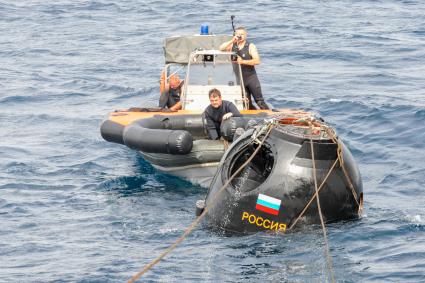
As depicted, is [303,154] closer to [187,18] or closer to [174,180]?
[174,180]

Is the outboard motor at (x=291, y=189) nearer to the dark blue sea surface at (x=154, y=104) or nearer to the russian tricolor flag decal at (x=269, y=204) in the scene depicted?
the russian tricolor flag decal at (x=269, y=204)

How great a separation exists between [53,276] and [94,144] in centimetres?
718

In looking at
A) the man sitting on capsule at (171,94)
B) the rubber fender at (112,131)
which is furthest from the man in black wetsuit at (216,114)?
the man sitting on capsule at (171,94)

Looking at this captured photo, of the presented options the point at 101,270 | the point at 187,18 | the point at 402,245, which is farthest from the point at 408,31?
the point at 101,270

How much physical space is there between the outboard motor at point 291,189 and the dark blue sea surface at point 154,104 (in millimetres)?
210

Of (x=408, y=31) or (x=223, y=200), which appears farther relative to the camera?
(x=408, y=31)

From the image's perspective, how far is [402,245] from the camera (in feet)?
35.7

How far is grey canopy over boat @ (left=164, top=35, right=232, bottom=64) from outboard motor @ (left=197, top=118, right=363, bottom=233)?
660cm

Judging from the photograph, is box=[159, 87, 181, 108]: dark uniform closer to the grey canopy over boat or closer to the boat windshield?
the boat windshield

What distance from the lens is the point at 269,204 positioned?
423 inches

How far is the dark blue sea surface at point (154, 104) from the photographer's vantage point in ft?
34.5

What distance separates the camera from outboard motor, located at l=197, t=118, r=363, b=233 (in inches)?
422

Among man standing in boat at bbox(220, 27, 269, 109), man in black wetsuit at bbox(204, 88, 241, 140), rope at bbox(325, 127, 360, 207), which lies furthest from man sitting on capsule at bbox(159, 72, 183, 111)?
rope at bbox(325, 127, 360, 207)

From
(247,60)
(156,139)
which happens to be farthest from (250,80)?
(156,139)
